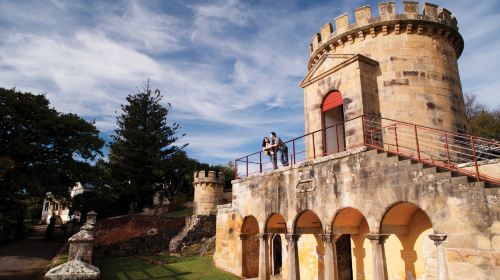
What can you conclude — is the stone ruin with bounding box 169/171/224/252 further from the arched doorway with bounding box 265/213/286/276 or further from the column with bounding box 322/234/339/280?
the column with bounding box 322/234/339/280

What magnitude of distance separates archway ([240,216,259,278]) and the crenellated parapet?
853 cm

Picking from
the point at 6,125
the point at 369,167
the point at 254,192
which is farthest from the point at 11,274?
the point at 369,167

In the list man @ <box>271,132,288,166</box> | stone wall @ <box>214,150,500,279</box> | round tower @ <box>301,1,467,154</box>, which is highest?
round tower @ <box>301,1,467,154</box>

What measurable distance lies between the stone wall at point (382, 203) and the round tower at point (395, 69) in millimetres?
2432

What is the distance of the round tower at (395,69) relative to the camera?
1186cm

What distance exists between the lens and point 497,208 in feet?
21.7

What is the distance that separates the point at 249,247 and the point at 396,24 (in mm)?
11240

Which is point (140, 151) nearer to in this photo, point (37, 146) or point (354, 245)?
point (37, 146)

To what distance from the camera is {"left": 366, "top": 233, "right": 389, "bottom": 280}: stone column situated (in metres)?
8.80

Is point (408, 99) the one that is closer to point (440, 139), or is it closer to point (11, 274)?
point (440, 139)

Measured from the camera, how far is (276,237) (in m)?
19.6

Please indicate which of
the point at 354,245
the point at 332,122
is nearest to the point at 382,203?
the point at 354,245

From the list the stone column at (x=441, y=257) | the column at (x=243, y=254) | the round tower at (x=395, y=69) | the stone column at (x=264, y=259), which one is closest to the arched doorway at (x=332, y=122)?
the round tower at (x=395, y=69)

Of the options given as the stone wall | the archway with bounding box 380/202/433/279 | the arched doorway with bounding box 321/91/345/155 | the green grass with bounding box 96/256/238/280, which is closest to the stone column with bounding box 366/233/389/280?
the stone wall
